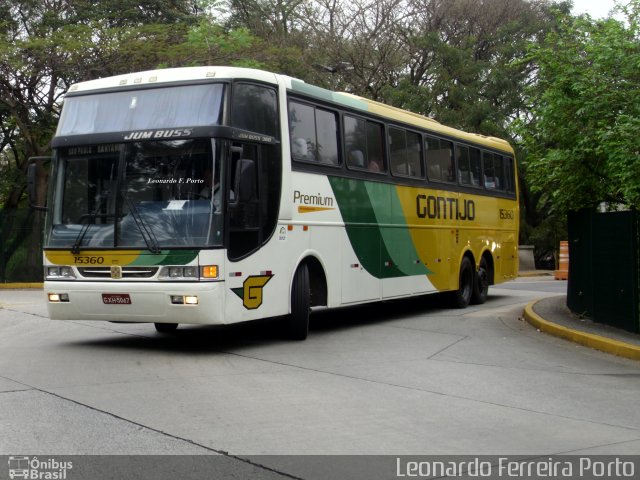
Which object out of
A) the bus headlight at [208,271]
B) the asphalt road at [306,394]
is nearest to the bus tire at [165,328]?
the asphalt road at [306,394]

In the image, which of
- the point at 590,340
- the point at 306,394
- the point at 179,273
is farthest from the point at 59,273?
the point at 590,340

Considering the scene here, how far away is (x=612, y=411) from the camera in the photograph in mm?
7734

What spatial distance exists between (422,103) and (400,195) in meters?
19.1

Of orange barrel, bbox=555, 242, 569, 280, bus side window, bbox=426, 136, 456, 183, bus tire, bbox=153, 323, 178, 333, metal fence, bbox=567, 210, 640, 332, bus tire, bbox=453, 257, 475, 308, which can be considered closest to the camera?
metal fence, bbox=567, 210, 640, 332

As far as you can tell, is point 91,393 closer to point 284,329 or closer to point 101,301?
point 101,301

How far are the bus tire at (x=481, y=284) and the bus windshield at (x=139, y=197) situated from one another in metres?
9.71

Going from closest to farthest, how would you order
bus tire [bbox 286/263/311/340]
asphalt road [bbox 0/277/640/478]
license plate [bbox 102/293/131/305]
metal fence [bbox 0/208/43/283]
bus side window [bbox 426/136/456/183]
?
asphalt road [bbox 0/277/640/478], license plate [bbox 102/293/131/305], bus tire [bbox 286/263/311/340], bus side window [bbox 426/136/456/183], metal fence [bbox 0/208/43/283]

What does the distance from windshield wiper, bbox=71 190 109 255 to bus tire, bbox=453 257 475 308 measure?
9.17 metres

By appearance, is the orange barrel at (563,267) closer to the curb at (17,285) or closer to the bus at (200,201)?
the curb at (17,285)

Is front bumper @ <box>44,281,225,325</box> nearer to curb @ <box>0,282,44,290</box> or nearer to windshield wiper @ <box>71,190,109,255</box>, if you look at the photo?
windshield wiper @ <box>71,190,109,255</box>

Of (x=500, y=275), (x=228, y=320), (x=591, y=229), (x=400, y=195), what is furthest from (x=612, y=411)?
(x=500, y=275)

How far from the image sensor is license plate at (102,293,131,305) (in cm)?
1040

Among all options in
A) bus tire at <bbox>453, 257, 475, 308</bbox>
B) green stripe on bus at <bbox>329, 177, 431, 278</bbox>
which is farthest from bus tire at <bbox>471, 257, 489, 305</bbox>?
green stripe on bus at <bbox>329, 177, 431, 278</bbox>

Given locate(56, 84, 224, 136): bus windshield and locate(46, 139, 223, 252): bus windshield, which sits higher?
locate(56, 84, 224, 136): bus windshield
